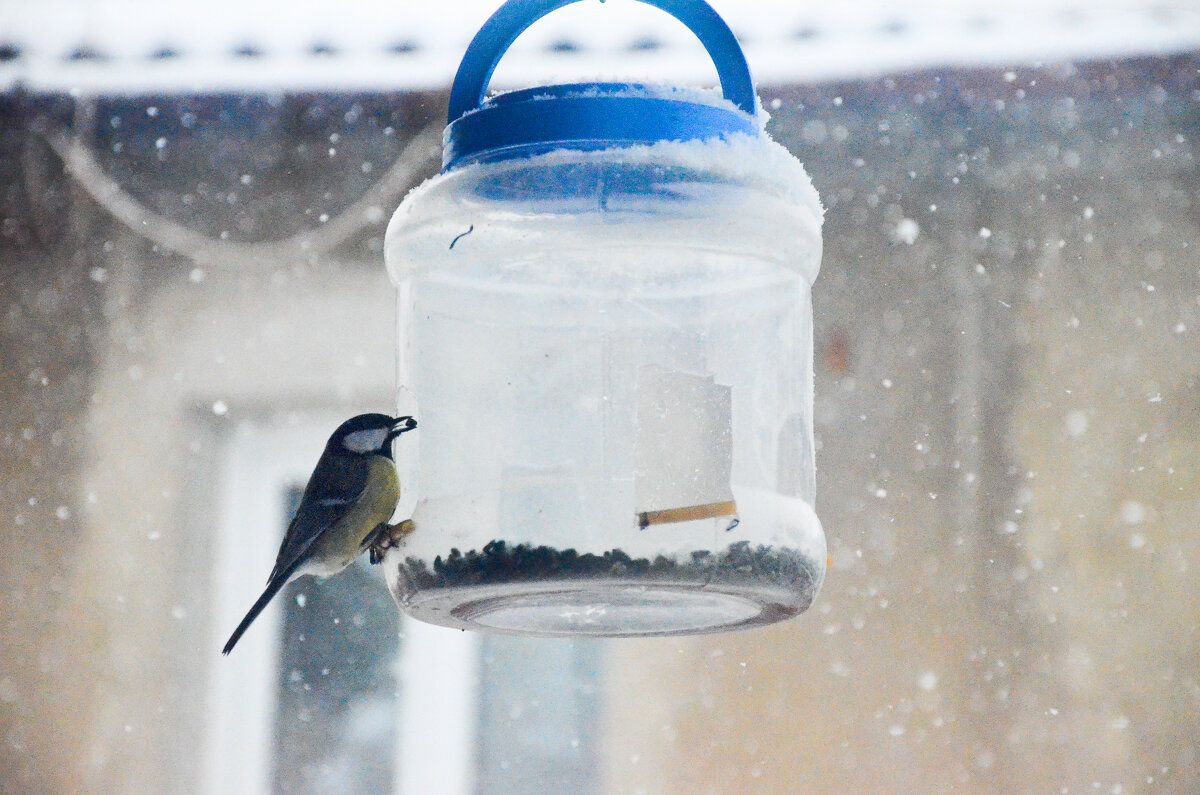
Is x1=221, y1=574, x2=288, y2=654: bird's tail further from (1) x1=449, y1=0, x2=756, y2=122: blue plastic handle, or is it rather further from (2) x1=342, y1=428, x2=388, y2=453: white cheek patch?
(1) x1=449, y1=0, x2=756, y2=122: blue plastic handle

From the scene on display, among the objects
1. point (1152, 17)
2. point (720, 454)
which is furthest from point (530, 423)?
point (1152, 17)

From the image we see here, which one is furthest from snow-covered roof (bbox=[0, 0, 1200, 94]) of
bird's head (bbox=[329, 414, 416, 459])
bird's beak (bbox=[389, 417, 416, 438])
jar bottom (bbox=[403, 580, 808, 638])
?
jar bottom (bbox=[403, 580, 808, 638])

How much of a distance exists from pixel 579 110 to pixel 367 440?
445 millimetres

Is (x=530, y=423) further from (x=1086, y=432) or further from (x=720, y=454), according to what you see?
(x=1086, y=432)

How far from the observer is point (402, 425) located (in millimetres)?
1171

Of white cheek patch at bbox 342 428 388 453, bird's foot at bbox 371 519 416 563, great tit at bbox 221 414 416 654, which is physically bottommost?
bird's foot at bbox 371 519 416 563

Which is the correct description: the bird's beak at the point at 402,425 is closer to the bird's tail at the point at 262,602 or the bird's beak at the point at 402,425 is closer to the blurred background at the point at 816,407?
the bird's tail at the point at 262,602

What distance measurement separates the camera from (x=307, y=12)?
2521 mm

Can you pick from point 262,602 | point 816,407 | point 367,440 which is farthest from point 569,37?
point 262,602

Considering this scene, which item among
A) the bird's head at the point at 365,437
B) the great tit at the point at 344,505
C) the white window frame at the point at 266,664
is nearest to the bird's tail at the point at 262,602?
the great tit at the point at 344,505

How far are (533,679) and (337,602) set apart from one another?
442 millimetres

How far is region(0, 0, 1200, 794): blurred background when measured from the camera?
2.52 metres

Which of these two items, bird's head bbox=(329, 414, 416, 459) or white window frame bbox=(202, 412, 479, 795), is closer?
bird's head bbox=(329, 414, 416, 459)

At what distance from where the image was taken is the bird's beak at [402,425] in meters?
1.12
